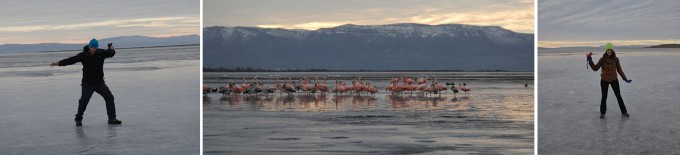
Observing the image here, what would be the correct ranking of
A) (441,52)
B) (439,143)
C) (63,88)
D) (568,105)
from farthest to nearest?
1. (441,52)
2. (63,88)
3. (568,105)
4. (439,143)

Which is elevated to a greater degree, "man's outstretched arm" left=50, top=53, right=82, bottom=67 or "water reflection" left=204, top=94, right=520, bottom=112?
"man's outstretched arm" left=50, top=53, right=82, bottom=67

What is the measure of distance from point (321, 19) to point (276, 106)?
695cm

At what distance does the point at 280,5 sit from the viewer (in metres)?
16.9

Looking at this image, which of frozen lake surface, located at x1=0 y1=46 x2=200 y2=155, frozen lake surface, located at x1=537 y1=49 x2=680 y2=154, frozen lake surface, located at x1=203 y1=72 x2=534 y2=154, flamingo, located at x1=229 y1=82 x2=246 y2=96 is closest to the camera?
frozen lake surface, located at x1=0 y1=46 x2=200 y2=155

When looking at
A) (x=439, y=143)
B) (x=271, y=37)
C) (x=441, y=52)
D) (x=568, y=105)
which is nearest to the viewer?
(x=439, y=143)

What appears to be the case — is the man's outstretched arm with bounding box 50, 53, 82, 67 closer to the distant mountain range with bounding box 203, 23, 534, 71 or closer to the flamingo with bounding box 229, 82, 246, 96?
the flamingo with bounding box 229, 82, 246, 96

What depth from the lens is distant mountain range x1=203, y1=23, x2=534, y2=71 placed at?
58.9 ft

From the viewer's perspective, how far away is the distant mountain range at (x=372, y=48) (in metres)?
18.0

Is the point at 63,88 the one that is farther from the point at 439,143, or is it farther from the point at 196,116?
the point at 439,143

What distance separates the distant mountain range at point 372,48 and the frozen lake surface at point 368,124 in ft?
20.0

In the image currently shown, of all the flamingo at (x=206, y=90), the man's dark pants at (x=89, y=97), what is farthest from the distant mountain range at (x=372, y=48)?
the man's dark pants at (x=89, y=97)

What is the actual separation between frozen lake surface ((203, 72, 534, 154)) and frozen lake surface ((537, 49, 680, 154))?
45 cm

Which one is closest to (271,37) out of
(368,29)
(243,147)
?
(368,29)

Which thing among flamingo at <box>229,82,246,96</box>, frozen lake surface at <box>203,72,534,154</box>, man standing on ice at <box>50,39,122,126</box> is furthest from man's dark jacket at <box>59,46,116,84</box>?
flamingo at <box>229,82,246,96</box>
